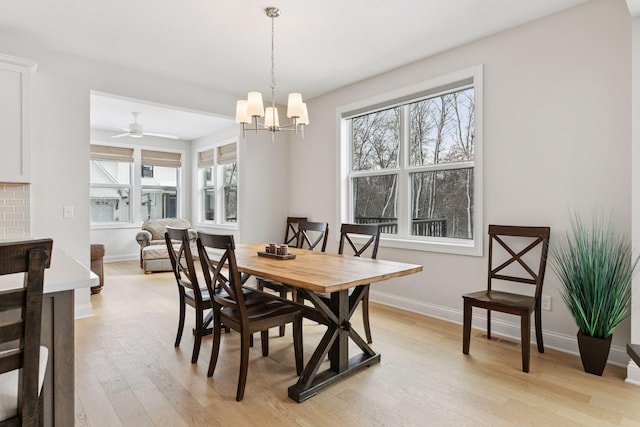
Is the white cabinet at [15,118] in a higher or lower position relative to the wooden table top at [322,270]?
higher

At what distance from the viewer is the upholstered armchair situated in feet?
19.3

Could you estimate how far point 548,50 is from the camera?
2.88 m

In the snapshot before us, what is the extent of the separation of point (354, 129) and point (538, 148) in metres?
2.20

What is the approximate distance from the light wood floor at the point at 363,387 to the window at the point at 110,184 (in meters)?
4.74

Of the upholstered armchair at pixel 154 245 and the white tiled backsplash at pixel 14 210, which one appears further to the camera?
the upholstered armchair at pixel 154 245

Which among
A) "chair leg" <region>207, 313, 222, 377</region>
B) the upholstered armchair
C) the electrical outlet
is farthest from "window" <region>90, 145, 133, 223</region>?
"chair leg" <region>207, 313, 222, 377</region>

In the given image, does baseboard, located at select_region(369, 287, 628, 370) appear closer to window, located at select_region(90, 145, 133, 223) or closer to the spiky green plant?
the spiky green plant

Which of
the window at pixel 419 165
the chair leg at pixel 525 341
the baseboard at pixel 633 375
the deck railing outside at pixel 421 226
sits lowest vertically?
the baseboard at pixel 633 375

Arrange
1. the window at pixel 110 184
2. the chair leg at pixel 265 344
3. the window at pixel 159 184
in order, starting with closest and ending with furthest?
the chair leg at pixel 265 344 → the window at pixel 110 184 → the window at pixel 159 184

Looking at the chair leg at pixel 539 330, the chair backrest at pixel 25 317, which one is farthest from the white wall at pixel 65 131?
the chair leg at pixel 539 330

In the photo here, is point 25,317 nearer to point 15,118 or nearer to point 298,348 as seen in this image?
point 298,348

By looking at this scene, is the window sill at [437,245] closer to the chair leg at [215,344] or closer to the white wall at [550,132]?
the white wall at [550,132]

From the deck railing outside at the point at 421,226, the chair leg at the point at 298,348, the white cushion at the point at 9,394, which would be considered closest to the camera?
the white cushion at the point at 9,394

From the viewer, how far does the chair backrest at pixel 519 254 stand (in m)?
2.78
